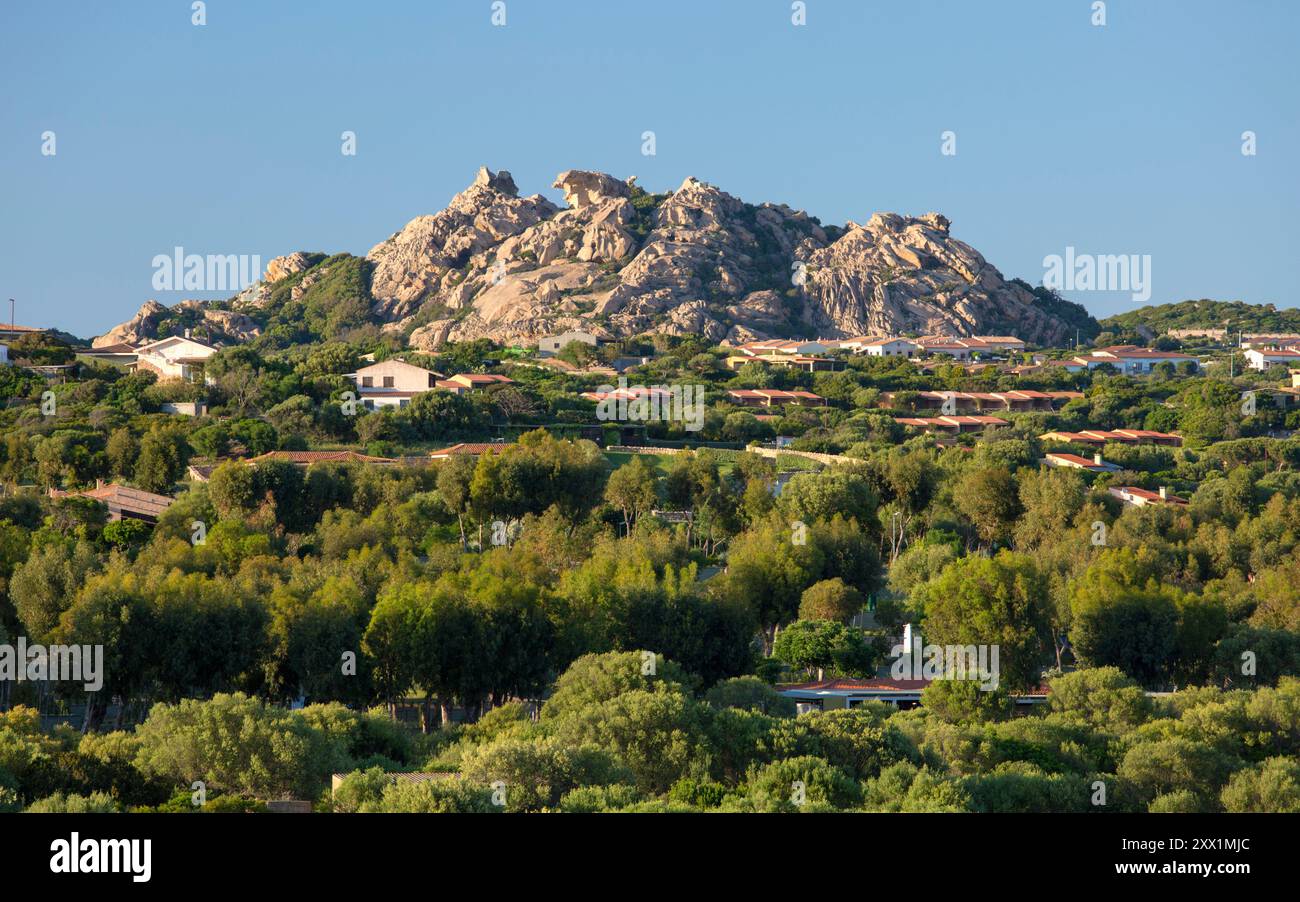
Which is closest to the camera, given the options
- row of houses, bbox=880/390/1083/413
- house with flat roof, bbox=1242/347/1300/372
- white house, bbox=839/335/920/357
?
row of houses, bbox=880/390/1083/413

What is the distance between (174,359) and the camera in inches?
3319

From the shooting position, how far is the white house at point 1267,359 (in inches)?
4697

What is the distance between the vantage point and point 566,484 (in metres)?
49.1

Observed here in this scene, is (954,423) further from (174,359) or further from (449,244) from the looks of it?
(449,244)

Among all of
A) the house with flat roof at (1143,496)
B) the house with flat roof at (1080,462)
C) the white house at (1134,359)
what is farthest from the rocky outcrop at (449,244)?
the house with flat roof at (1143,496)

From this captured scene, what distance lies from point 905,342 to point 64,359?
190ft

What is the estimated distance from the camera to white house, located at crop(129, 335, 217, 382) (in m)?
79.2

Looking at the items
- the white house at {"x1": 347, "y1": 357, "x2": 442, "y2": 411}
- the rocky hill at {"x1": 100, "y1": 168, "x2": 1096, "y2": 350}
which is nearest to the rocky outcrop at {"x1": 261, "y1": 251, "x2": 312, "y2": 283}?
the rocky hill at {"x1": 100, "y1": 168, "x2": 1096, "y2": 350}

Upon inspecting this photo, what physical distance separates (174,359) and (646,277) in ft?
173

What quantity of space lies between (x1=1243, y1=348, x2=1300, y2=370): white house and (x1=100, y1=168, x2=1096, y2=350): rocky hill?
21476mm

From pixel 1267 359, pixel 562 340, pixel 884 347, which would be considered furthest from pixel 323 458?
pixel 1267 359

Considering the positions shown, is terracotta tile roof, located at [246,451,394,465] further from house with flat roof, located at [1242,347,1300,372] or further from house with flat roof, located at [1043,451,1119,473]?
house with flat roof, located at [1242,347,1300,372]
